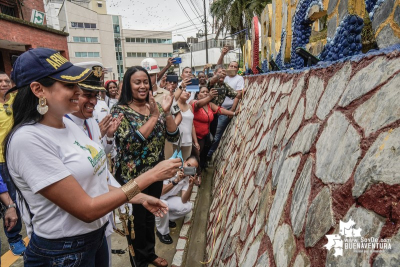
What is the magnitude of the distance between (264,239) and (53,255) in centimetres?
127

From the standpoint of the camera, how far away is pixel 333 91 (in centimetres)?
138

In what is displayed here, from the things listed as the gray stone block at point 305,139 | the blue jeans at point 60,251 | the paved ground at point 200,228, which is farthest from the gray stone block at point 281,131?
→ the paved ground at point 200,228

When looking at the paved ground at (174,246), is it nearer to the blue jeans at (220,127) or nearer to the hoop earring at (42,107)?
the blue jeans at (220,127)

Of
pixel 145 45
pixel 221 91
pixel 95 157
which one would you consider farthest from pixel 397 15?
pixel 145 45

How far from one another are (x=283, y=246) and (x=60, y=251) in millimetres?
1261

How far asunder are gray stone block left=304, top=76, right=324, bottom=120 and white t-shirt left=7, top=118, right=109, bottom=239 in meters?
1.39

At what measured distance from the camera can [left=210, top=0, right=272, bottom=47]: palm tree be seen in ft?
56.9

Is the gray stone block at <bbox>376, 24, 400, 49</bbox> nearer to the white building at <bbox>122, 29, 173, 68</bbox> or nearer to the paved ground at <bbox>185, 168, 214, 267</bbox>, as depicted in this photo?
the paved ground at <bbox>185, 168, 214, 267</bbox>

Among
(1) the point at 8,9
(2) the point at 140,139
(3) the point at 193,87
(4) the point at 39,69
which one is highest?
(1) the point at 8,9

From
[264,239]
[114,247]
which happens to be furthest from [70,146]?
[114,247]

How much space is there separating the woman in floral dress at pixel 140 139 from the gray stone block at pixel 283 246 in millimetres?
1563

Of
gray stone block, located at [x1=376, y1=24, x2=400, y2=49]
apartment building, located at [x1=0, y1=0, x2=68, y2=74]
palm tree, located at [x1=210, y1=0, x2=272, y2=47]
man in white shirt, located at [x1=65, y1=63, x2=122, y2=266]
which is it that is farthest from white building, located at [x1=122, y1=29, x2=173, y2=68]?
gray stone block, located at [x1=376, y1=24, x2=400, y2=49]

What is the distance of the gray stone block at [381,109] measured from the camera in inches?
36.6

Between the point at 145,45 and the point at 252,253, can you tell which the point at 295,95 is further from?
the point at 145,45
